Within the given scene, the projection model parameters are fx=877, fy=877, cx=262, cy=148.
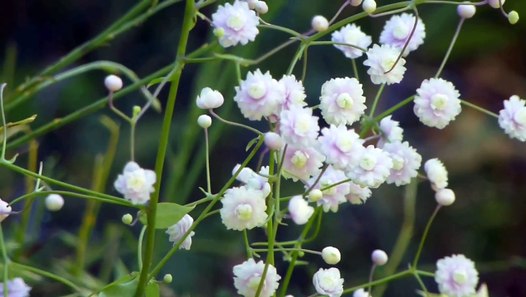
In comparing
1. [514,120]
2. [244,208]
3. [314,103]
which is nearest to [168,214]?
[244,208]

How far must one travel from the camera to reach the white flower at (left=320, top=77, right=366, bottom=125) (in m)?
0.33

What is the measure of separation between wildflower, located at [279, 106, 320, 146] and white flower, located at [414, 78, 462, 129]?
0.06 metres

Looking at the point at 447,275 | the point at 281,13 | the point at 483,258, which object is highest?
the point at 281,13

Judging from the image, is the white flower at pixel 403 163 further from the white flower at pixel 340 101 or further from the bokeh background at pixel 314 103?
the bokeh background at pixel 314 103

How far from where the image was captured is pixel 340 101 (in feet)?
1.08

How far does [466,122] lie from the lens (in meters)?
1.04

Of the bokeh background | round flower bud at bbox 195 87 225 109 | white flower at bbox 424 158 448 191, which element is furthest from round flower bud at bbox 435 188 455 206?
the bokeh background

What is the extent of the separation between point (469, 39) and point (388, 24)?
2.19 feet

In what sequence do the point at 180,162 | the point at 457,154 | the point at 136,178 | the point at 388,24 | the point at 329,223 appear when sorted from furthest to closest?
the point at 457,154, the point at 329,223, the point at 180,162, the point at 388,24, the point at 136,178

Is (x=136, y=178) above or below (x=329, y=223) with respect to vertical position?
below

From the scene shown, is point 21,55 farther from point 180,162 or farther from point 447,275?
point 447,275

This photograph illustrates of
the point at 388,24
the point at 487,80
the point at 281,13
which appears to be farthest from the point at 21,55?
the point at 388,24

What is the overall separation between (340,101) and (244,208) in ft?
0.18

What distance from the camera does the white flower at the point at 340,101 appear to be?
331 mm
